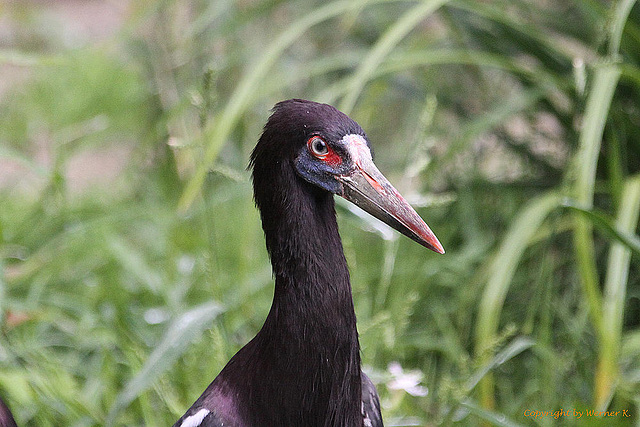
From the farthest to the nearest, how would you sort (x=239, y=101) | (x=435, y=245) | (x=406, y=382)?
(x=239, y=101) < (x=406, y=382) < (x=435, y=245)

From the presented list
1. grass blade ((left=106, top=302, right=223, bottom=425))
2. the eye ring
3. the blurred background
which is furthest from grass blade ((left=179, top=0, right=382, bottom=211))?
the eye ring

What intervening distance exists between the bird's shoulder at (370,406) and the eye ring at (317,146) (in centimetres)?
52

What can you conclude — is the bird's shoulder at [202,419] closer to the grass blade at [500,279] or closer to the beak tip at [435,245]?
the beak tip at [435,245]

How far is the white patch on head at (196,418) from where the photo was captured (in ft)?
4.30

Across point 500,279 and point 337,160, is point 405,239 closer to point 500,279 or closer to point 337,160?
point 500,279

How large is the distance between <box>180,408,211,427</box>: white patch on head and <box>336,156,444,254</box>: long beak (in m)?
0.44

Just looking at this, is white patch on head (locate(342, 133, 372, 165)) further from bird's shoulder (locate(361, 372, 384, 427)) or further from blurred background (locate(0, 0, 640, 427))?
bird's shoulder (locate(361, 372, 384, 427))

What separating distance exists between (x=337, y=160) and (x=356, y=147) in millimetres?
38

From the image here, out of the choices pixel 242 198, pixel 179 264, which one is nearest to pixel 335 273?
pixel 179 264

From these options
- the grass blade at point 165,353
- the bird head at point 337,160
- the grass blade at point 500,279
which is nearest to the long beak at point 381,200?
the bird head at point 337,160

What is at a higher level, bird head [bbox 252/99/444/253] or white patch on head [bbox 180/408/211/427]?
bird head [bbox 252/99/444/253]

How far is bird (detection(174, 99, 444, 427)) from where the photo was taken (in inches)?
50.2

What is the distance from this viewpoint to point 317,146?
127 centimetres

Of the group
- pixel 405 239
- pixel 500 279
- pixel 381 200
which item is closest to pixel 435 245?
pixel 381 200
